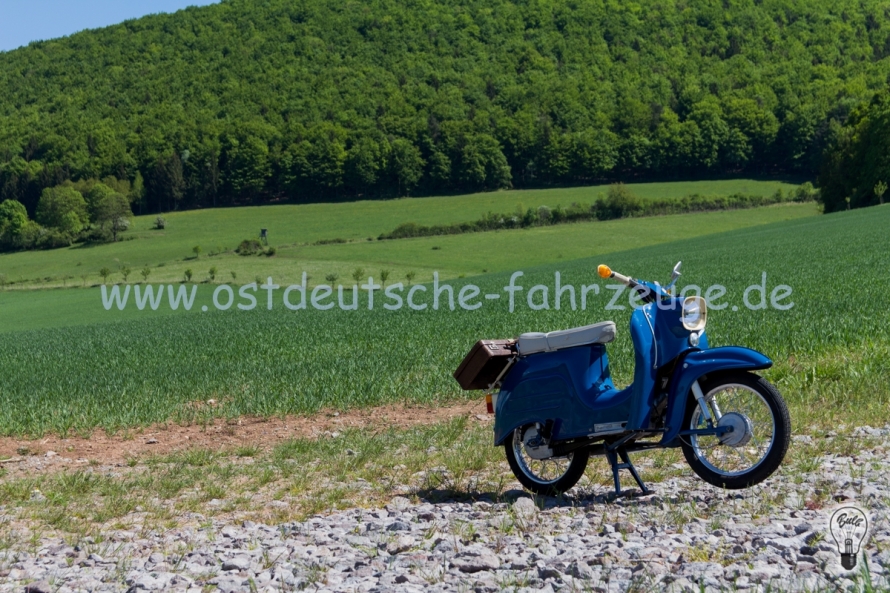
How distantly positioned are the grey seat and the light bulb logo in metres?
1.93

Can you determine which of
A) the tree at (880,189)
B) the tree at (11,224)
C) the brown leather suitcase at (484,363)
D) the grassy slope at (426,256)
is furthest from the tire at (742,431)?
the tree at (11,224)

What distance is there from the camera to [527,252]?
6544 cm

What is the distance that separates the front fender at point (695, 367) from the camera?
216 inches

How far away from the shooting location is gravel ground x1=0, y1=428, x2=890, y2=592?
4.18 metres

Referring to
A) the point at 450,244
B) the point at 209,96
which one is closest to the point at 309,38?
the point at 209,96

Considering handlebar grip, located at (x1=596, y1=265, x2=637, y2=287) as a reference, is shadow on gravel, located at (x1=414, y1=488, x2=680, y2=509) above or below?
below

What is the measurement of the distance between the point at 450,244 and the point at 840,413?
202ft

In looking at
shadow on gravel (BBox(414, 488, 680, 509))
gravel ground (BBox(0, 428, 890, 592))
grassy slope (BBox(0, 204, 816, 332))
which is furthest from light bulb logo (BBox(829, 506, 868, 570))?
grassy slope (BBox(0, 204, 816, 332))

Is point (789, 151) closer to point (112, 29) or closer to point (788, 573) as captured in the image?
point (788, 573)

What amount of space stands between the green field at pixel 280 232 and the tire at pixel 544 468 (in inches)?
1991

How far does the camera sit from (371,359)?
1391cm

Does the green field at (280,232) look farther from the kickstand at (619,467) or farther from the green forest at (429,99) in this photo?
the kickstand at (619,467)

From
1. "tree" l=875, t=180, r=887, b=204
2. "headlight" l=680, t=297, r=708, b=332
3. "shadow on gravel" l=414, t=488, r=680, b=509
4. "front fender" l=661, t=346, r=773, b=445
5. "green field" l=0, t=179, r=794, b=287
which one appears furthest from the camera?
"green field" l=0, t=179, r=794, b=287

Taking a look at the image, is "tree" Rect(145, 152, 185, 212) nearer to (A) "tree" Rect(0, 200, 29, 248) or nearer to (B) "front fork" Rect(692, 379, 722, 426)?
(A) "tree" Rect(0, 200, 29, 248)
